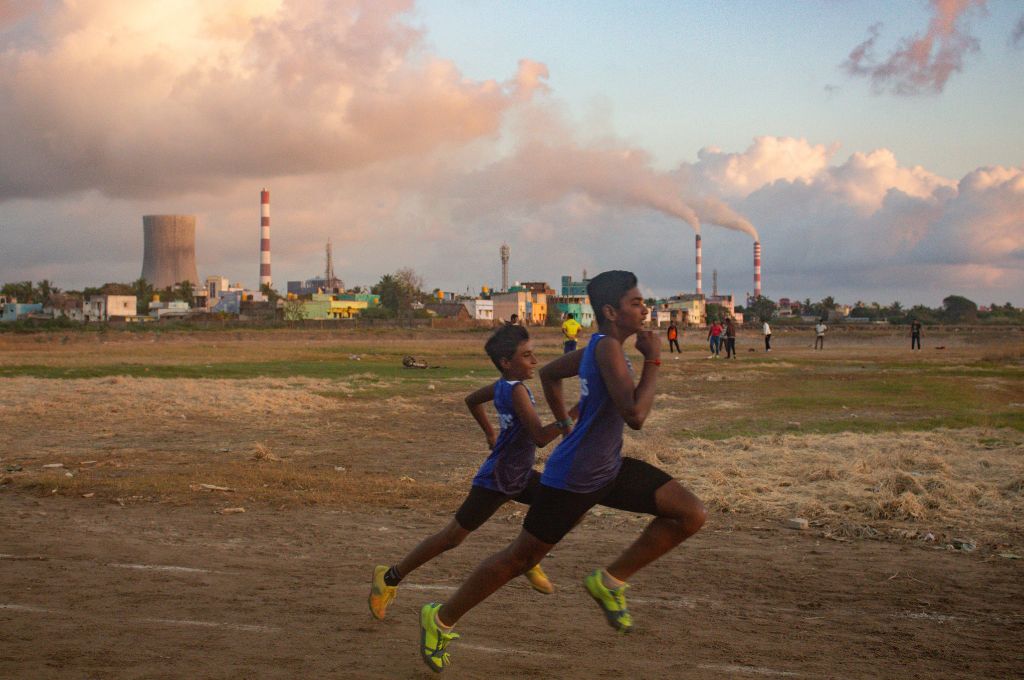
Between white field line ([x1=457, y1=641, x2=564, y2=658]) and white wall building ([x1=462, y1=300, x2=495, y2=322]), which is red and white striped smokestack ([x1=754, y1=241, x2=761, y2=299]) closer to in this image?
white wall building ([x1=462, y1=300, x2=495, y2=322])

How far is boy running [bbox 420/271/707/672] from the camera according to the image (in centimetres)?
499

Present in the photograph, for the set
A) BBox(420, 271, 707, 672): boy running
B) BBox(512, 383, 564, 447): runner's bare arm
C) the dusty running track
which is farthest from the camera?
BBox(512, 383, 564, 447): runner's bare arm

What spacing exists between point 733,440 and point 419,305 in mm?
136672

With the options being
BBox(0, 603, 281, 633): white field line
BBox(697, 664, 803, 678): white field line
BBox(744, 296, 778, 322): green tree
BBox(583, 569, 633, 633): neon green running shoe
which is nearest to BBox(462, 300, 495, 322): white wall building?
BBox(744, 296, 778, 322): green tree

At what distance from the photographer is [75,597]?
6449mm

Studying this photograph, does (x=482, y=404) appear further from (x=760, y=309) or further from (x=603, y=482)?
(x=760, y=309)

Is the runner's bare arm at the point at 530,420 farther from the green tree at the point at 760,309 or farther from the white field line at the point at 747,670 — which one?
the green tree at the point at 760,309

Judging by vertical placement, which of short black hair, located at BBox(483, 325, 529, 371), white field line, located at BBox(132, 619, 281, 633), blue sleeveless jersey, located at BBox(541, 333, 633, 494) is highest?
short black hair, located at BBox(483, 325, 529, 371)

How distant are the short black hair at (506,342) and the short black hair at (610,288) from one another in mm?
790

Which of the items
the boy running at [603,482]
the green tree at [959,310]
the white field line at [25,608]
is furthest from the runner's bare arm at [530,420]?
the green tree at [959,310]

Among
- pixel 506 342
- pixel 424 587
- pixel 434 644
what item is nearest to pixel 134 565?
pixel 424 587

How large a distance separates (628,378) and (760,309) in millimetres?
183089

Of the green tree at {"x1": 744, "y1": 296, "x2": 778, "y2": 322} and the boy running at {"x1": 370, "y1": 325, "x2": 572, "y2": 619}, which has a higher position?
the green tree at {"x1": 744, "y1": 296, "x2": 778, "y2": 322}

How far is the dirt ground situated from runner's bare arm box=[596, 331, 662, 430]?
1439 mm
